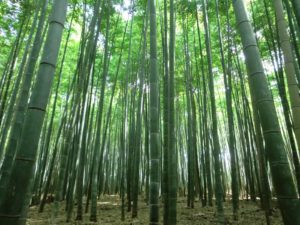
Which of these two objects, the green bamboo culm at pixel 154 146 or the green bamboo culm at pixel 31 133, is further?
the green bamboo culm at pixel 154 146

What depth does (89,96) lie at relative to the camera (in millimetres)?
5348

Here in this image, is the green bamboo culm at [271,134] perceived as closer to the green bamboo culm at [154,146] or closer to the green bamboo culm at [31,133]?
the green bamboo culm at [154,146]

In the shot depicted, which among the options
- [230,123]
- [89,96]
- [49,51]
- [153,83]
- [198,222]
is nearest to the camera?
[49,51]

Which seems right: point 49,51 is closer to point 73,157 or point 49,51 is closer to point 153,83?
point 153,83

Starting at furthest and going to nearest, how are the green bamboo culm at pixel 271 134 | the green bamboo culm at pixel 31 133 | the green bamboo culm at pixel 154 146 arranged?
1. the green bamboo culm at pixel 154 146
2. the green bamboo culm at pixel 271 134
3. the green bamboo culm at pixel 31 133

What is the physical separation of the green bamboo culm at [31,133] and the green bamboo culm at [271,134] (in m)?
1.29

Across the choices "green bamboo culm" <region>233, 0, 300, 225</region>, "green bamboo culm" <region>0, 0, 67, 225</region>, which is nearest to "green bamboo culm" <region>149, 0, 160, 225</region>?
"green bamboo culm" <region>233, 0, 300, 225</region>

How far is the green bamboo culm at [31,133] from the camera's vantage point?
1283 mm

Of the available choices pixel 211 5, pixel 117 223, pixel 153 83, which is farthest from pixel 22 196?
pixel 211 5

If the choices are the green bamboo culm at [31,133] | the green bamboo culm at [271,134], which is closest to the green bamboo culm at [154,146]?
the green bamboo culm at [271,134]

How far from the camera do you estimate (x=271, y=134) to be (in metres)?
1.71

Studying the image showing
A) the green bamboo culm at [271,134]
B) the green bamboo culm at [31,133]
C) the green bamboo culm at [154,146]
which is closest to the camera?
the green bamboo culm at [31,133]

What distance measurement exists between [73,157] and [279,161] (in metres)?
4.11

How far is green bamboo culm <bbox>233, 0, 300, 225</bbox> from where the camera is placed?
5.12 ft
